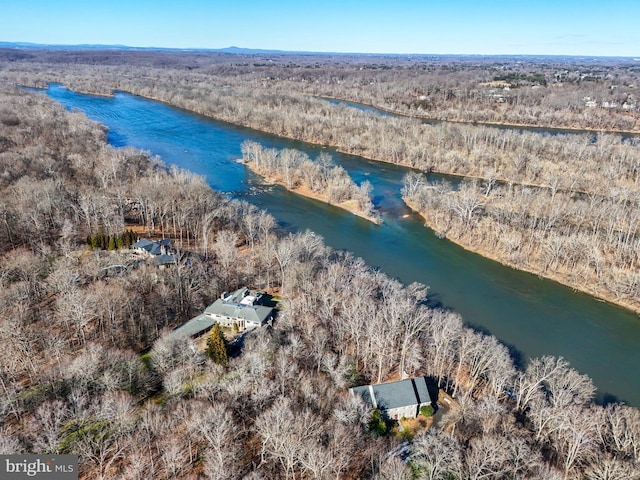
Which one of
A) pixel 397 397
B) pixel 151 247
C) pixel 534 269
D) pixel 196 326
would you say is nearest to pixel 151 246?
pixel 151 247

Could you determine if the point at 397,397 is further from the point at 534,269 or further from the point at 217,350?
the point at 534,269

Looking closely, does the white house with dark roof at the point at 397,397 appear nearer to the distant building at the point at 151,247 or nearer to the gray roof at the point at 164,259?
the gray roof at the point at 164,259

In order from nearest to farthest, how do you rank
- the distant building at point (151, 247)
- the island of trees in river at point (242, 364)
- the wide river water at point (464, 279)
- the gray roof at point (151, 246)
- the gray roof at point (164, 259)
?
the island of trees in river at point (242, 364) → the wide river water at point (464, 279) → the gray roof at point (164, 259) → the distant building at point (151, 247) → the gray roof at point (151, 246)

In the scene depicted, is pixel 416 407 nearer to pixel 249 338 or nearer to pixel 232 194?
pixel 249 338

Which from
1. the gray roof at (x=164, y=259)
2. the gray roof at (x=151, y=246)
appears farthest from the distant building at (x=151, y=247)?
the gray roof at (x=164, y=259)

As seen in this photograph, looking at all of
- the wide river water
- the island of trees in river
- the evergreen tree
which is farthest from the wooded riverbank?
the evergreen tree

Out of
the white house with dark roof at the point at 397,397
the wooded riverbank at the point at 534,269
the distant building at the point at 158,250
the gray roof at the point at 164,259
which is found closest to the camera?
the white house with dark roof at the point at 397,397

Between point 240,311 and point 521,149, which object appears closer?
point 240,311

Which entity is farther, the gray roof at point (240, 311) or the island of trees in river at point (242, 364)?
the gray roof at point (240, 311)
